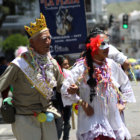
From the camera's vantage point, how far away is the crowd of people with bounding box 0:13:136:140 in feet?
13.5

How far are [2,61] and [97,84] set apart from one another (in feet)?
23.4

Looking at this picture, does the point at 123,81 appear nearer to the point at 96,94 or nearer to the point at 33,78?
the point at 96,94

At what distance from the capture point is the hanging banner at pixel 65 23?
9.14 meters

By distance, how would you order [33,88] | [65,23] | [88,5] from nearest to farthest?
1. [33,88]
2. [65,23]
3. [88,5]

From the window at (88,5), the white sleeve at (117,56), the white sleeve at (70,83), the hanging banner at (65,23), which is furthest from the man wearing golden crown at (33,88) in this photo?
the window at (88,5)

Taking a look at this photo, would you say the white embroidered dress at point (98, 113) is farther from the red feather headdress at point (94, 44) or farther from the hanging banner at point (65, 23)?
the hanging banner at point (65, 23)

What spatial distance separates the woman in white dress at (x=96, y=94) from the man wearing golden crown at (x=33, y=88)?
0.27 m

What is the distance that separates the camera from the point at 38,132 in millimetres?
4262

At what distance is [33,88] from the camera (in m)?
4.28

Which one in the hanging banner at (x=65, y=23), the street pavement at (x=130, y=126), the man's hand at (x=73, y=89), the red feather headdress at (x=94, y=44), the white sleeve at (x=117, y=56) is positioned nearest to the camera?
the man's hand at (x=73, y=89)

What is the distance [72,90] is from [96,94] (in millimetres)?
259

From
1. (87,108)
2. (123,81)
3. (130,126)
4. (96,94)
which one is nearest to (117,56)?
(123,81)

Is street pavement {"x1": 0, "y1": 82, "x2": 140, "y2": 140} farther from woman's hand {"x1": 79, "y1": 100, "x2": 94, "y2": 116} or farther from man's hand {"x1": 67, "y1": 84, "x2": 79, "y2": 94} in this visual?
man's hand {"x1": 67, "y1": 84, "x2": 79, "y2": 94}

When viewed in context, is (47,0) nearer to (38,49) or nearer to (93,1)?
(38,49)
